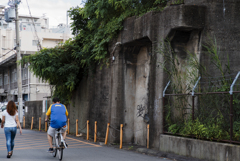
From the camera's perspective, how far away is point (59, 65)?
20.3m

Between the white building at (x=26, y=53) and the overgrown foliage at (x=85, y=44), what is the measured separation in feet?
58.5

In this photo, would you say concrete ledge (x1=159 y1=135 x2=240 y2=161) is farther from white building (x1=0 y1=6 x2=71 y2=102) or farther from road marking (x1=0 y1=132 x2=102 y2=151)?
white building (x1=0 y1=6 x2=71 y2=102)

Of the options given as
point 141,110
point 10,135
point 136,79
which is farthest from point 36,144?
point 136,79

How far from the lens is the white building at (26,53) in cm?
4178

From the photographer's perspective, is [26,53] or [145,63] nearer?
[145,63]

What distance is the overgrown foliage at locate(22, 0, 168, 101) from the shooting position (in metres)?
15.2

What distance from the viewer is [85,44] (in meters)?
18.8

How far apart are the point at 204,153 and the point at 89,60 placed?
395 inches

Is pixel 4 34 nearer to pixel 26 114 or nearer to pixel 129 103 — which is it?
pixel 26 114

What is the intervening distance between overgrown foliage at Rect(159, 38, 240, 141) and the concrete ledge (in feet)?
0.95

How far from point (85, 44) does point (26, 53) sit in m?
22.8

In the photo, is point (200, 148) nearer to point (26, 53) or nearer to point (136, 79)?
point (136, 79)

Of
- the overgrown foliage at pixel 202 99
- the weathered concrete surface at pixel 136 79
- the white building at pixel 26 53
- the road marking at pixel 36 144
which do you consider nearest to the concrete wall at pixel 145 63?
the weathered concrete surface at pixel 136 79

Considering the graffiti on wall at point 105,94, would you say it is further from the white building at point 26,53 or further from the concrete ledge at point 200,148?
the white building at point 26,53
